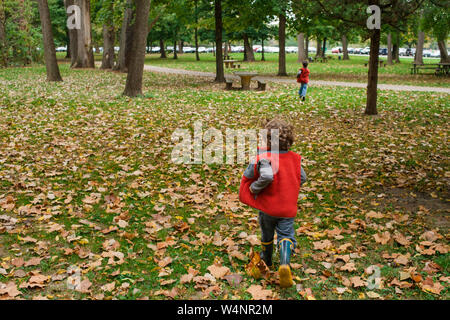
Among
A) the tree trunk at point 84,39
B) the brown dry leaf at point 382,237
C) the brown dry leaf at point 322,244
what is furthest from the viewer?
the tree trunk at point 84,39

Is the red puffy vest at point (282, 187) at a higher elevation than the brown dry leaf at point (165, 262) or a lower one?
higher

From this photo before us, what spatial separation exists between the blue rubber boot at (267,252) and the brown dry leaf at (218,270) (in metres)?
0.38

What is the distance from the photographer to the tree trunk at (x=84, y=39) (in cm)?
2659

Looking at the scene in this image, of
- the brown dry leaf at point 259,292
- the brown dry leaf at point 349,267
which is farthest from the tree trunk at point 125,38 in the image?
the brown dry leaf at point 259,292

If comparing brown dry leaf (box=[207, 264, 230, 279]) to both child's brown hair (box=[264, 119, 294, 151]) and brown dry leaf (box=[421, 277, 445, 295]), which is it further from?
brown dry leaf (box=[421, 277, 445, 295])

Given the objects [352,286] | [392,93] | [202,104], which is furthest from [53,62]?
[352,286]

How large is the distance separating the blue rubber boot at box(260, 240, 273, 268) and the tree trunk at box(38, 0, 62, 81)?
56.9ft

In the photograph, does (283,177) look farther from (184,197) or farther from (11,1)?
(11,1)

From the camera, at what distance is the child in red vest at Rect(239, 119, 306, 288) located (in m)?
3.49

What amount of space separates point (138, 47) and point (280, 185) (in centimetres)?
1149

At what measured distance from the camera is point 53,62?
18.4m

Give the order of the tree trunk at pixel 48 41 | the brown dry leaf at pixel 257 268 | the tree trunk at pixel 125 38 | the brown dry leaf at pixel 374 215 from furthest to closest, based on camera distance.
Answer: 1. the tree trunk at pixel 125 38
2. the tree trunk at pixel 48 41
3. the brown dry leaf at pixel 374 215
4. the brown dry leaf at pixel 257 268

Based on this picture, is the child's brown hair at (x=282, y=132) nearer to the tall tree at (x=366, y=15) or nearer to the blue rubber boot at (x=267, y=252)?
the blue rubber boot at (x=267, y=252)

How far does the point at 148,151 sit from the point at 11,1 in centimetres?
2768
